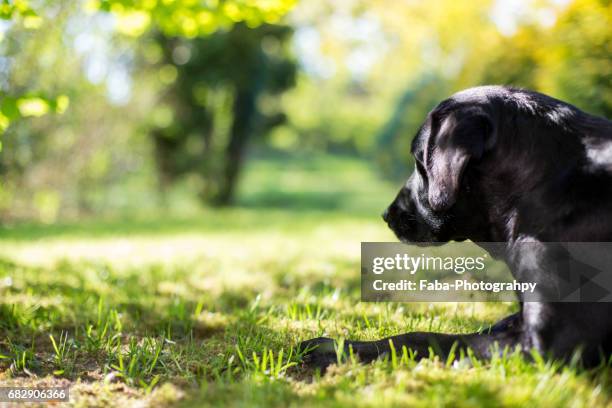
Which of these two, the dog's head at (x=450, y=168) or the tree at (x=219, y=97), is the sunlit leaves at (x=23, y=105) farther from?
the tree at (x=219, y=97)

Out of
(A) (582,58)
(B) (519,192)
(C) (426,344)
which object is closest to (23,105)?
(C) (426,344)

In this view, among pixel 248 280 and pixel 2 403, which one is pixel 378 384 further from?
pixel 248 280

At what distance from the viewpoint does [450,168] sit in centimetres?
217

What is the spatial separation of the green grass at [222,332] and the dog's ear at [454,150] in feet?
2.10

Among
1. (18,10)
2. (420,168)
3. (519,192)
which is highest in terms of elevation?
(18,10)

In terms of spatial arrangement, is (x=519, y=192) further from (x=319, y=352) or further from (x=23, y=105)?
(x=23, y=105)

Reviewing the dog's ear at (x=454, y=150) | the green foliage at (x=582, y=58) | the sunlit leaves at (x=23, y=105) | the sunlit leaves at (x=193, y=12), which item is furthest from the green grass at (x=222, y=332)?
the green foliage at (x=582, y=58)

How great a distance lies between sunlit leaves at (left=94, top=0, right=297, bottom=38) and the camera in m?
4.69

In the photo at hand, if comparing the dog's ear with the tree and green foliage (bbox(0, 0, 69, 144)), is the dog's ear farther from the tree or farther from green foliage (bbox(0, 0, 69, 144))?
the tree

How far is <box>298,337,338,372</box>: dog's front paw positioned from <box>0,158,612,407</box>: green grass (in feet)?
0.13

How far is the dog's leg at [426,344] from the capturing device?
205cm

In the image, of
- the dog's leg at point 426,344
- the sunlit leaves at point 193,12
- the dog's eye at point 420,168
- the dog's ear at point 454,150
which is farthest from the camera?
the sunlit leaves at point 193,12

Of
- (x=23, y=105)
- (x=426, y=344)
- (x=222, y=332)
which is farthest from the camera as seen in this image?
(x=23, y=105)

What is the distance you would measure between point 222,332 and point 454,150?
1.55 meters
